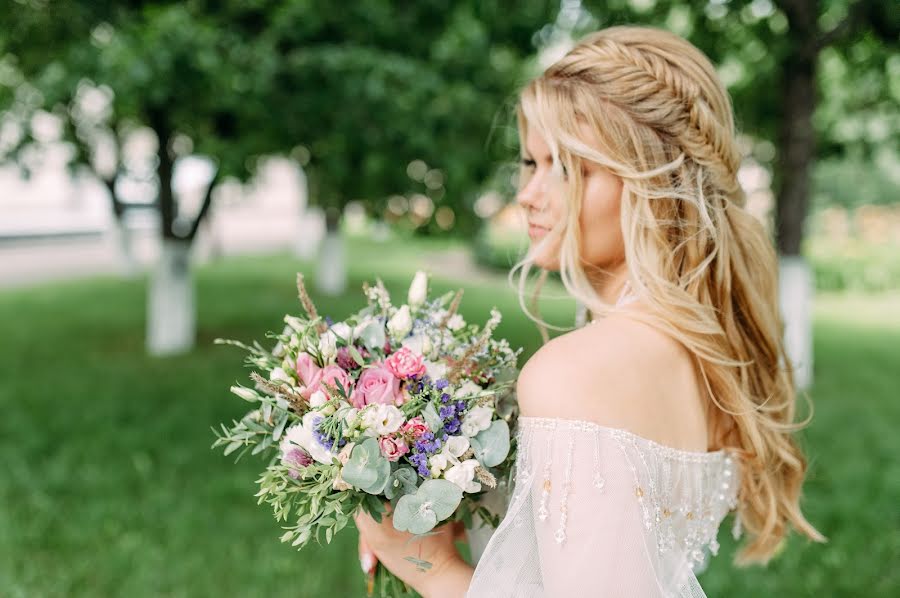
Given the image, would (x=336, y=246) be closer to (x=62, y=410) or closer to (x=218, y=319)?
(x=218, y=319)

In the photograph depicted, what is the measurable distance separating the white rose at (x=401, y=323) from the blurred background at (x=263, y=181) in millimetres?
494

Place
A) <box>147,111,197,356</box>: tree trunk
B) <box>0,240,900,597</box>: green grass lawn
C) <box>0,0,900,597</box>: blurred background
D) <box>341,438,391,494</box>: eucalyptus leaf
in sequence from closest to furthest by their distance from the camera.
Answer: <box>341,438,391,494</box>: eucalyptus leaf, <box>0,240,900,597</box>: green grass lawn, <box>0,0,900,597</box>: blurred background, <box>147,111,197,356</box>: tree trunk

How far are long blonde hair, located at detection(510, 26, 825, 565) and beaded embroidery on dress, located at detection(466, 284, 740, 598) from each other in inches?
10.8

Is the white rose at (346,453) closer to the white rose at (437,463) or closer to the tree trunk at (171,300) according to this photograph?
the white rose at (437,463)

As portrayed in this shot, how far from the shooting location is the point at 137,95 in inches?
209

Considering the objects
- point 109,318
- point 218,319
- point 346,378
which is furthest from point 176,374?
point 346,378

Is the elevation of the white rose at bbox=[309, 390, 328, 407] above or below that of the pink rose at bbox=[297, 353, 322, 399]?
below

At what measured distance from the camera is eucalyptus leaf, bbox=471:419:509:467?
1.53 metres

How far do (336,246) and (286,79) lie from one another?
29.3 ft

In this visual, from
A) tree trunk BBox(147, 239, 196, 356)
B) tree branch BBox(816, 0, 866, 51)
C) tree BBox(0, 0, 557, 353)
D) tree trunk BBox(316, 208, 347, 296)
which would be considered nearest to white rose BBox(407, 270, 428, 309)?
tree BBox(0, 0, 557, 353)

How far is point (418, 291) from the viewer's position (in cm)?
179

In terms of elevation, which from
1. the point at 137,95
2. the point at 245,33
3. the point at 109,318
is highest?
the point at 245,33

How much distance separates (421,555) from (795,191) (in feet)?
23.6

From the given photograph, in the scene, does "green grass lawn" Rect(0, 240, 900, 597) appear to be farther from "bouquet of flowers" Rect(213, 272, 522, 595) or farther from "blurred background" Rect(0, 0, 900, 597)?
"bouquet of flowers" Rect(213, 272, 522, 595)
